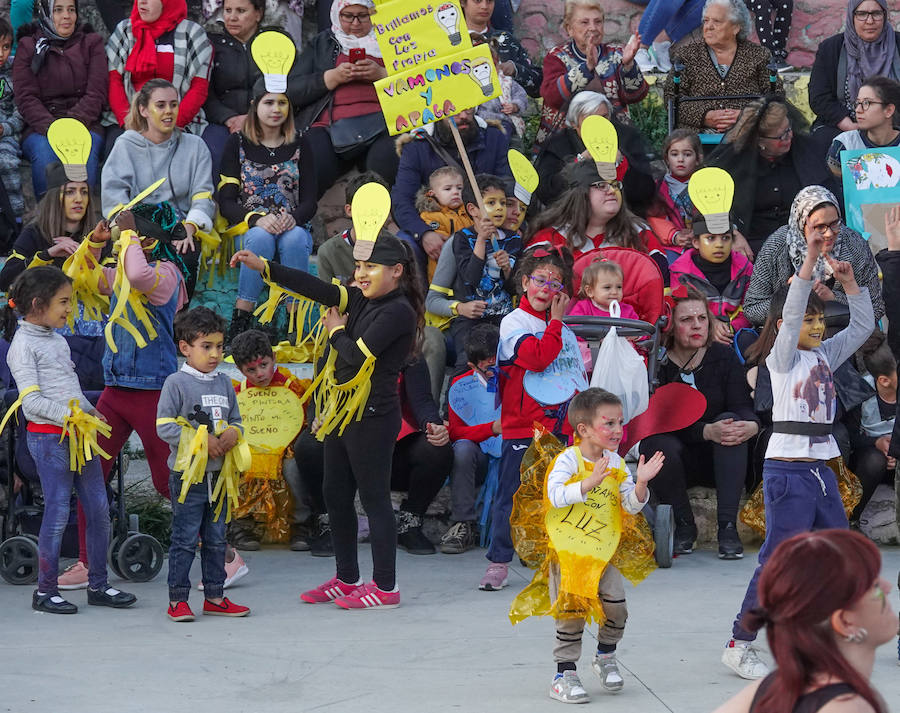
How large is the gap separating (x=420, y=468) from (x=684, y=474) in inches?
53.6

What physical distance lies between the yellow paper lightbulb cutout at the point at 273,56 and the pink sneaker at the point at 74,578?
10.6 feet

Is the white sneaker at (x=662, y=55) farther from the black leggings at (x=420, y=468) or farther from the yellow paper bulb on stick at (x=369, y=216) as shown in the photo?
the yellow paper bulb on stick at (x=369, y=216)

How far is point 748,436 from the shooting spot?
7.26 metres

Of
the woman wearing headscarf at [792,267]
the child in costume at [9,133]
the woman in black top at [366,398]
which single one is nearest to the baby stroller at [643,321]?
the woman wearing headscarf at [792,267]

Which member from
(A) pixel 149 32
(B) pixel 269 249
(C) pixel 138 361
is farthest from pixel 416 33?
(C) pixel 138 361

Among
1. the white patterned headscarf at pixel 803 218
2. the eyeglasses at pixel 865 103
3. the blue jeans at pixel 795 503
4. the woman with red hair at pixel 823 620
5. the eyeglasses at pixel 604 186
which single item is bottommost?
the blue jeans at pixel 795 503

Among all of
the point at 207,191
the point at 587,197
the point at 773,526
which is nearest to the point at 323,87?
the point at 207,191

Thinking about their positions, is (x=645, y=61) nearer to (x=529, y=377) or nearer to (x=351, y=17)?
(x=351, y=17)

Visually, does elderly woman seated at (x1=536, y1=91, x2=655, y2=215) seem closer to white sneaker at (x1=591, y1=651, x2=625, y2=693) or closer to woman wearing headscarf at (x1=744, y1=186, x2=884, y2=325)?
woman wearing headscarf at (x1=744, y1=186, x2=884, y2=325)

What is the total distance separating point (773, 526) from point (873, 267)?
2724mm

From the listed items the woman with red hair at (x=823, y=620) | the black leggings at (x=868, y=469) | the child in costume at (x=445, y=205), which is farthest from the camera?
the child in costume at (x=445, y=205)

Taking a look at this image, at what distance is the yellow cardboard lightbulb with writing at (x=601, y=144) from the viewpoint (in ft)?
27.0

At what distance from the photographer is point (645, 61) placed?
11219mm

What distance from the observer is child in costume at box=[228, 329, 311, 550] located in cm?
728
